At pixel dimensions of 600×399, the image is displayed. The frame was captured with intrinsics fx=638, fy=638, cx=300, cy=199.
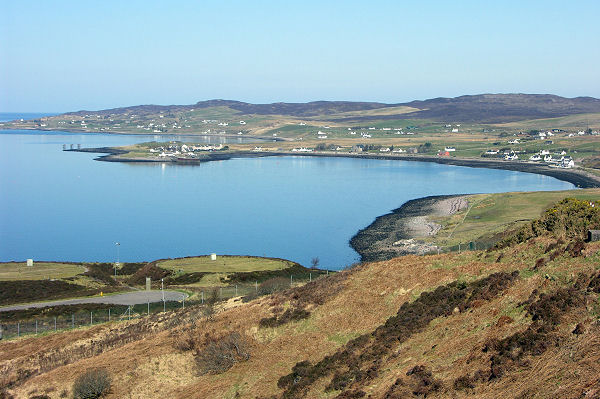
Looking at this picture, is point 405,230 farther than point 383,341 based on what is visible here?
Yes

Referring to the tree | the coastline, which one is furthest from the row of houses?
the tree

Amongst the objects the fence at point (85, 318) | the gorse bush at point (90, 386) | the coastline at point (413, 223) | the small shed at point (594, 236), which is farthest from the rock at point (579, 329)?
the coastline at point (413, 223)

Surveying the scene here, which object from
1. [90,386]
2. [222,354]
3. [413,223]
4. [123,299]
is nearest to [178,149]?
[413,223]

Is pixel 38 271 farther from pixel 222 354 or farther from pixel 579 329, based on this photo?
pixel 579 329

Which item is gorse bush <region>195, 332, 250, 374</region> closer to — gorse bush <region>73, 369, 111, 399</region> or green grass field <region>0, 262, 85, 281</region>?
gorse bush <region>73, 369, 111, 399</region>

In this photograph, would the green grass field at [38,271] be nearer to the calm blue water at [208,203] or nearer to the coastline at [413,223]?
the calm blue water at [208,203]

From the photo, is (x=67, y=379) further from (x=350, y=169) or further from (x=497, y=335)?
(x=350, y=169)
